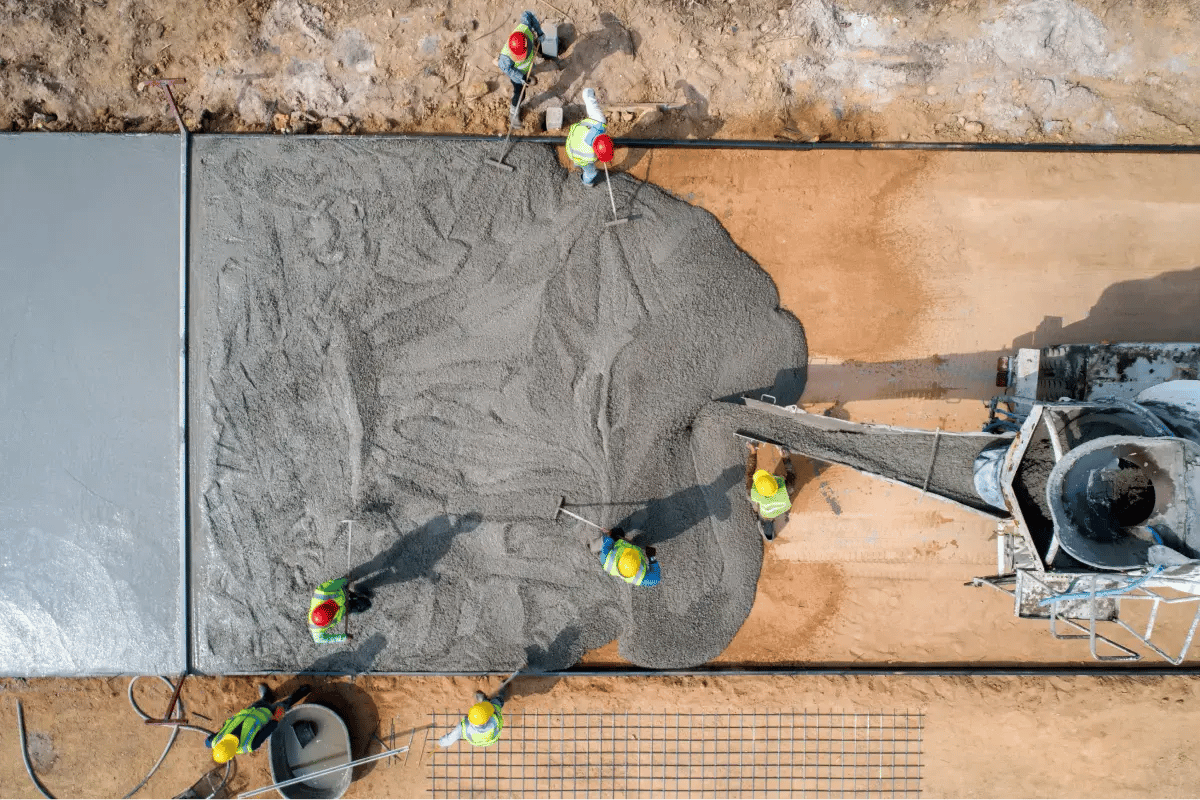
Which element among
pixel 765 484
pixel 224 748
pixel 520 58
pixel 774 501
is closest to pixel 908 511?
pixel 774 501

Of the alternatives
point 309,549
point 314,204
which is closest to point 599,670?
point 309,549

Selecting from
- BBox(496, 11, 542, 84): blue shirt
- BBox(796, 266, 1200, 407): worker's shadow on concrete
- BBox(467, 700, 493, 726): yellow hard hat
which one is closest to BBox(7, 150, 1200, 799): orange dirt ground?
BBox(796, 266, 1200, 407): worker's shadow on concrete

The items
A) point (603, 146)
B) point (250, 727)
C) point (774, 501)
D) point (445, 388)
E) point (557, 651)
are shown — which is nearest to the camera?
point (603, 146)

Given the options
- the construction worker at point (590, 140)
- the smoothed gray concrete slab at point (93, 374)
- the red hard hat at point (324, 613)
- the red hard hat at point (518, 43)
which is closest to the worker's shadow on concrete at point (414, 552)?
the red hard hat at point (324, 613)

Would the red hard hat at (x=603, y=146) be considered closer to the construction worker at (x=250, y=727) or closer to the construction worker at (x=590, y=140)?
the construction worker at (x=590, y=140)

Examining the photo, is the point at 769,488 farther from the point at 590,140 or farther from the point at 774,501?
the point at 590,140

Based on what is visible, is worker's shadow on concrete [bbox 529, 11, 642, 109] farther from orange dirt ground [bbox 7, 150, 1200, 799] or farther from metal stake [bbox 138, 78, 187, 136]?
metal stake [bbox 138, 78, 187, 136]
